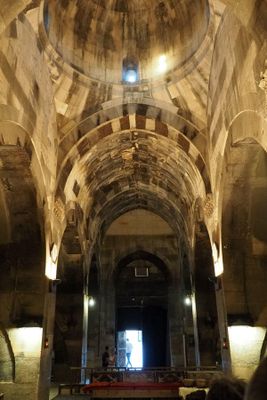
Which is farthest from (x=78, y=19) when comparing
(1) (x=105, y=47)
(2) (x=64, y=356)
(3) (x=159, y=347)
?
(3) (x=159, y=347)

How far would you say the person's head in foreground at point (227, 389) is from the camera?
1888 millimetres

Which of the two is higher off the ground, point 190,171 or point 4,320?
point 190,171

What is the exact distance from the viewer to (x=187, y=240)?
1620cm

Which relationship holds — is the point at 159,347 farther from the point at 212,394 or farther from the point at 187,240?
the point at 212,394

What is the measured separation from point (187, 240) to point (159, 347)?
900cm

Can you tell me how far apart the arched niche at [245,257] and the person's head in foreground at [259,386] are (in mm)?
7699

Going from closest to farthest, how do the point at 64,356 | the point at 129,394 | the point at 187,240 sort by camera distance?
the point at 129,394, the point at 64,356, the point at 187,240

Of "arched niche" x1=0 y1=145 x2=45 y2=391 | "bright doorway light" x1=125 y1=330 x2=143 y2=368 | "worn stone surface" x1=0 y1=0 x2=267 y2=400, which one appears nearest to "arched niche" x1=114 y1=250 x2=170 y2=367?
"bright doorway light" x1=125 y1=330 x2=143 y2=368

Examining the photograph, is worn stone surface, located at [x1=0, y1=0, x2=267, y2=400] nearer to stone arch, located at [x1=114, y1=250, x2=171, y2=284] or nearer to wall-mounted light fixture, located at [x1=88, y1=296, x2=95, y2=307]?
wall-mounted light fixture, located at [x1=88, y1=296, x2=95, y2=307]

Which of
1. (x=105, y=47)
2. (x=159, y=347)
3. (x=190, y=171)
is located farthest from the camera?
(x=159, y=347)

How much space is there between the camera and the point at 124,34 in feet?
36.9

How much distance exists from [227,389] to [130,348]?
21.3 meters

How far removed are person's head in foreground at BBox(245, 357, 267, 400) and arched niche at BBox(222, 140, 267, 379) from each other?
770 cm

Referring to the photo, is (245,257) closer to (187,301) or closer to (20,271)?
(20,271)
